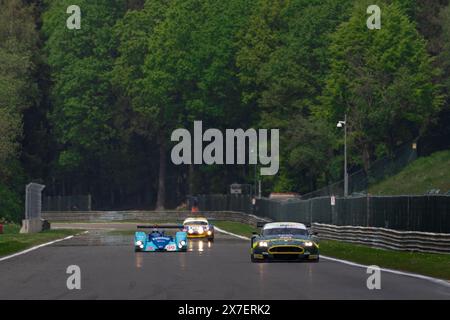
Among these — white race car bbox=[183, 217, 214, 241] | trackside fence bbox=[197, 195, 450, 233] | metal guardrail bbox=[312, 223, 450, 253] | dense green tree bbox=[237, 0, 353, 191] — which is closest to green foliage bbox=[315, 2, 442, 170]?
dense green tree bbox=[237, 0, 353, 191]

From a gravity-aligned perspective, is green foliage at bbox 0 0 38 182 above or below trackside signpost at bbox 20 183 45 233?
above

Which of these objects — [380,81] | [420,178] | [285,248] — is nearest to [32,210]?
[420,178]

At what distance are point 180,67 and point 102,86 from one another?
32.3ft

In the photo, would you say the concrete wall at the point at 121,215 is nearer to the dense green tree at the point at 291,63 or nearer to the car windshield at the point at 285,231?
the dense green tree at the point at 291,63

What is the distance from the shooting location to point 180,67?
425 feet

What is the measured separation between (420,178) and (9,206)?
30771 millimetres

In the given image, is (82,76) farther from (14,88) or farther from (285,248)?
(285,248)

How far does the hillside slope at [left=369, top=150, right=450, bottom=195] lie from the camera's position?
92750 mm

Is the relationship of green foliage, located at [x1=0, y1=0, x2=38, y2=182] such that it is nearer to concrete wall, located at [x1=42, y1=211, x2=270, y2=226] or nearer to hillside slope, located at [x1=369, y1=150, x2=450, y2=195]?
concrete wall, located at [x1=42, y1=211, x2=270, y2=226]

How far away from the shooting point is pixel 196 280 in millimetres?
30484

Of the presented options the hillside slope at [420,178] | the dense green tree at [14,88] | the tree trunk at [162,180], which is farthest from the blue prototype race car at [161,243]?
the tree trunk at [162,180]

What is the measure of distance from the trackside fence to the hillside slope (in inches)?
321

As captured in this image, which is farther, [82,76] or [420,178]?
[82,76]
